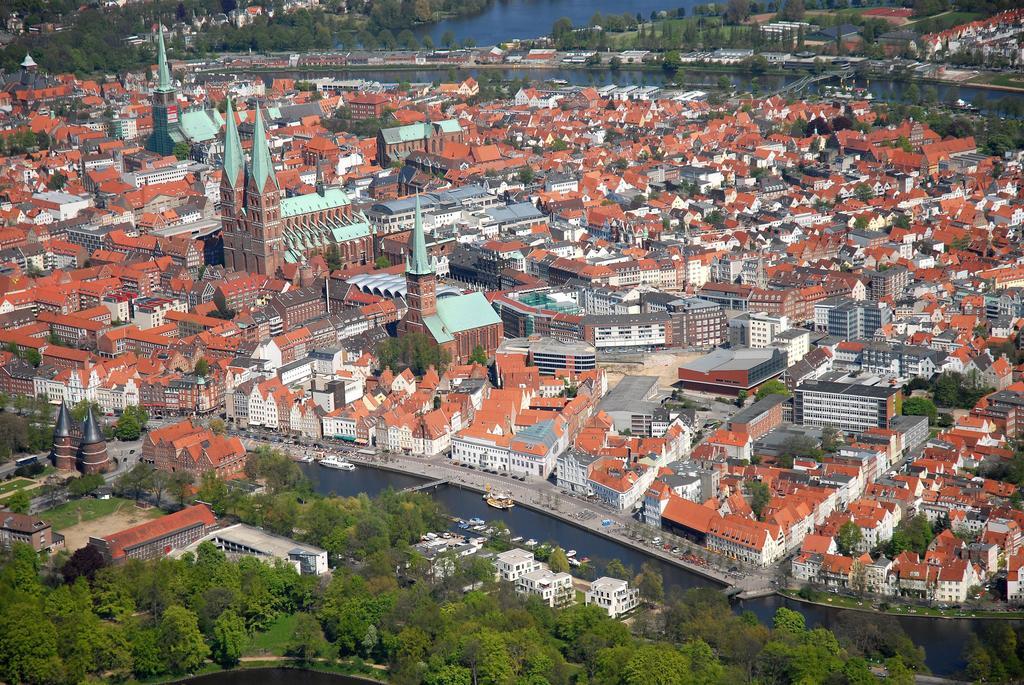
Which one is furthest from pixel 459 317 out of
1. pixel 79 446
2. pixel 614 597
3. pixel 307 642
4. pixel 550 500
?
pixel 307 642

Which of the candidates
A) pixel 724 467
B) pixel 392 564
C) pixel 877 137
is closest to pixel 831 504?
pixel 724 467

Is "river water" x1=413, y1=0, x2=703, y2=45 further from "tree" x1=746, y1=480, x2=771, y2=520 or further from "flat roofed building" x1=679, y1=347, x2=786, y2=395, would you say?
"tree" x1=746, y1=480, x2=771, y2=520

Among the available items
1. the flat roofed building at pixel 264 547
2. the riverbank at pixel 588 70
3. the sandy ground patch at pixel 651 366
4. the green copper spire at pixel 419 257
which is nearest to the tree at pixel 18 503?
the flat roofed building at pixel 264 547

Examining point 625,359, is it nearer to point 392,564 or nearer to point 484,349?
point 484,349

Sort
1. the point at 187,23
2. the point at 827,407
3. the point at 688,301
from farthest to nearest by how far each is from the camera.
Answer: the point at 187,23, the point at 688,301, the point at 827,407

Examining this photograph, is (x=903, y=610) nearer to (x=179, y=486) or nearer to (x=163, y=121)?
(x=179, y=486)

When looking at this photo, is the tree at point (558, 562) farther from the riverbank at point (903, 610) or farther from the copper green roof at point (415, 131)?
the copper green roof at point (415, 131)
